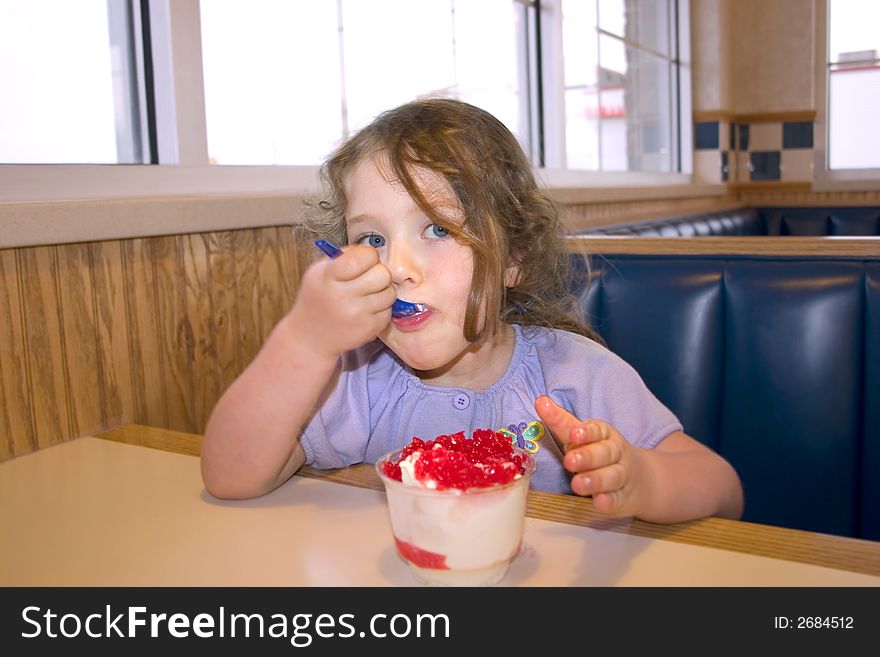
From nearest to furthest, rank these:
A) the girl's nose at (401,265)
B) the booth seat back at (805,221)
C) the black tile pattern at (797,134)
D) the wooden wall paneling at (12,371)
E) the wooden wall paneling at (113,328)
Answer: the girl's nose at (401,265) < the wooden wall paneling at (12,371) < the wooden wall paneling at (113,328) < the booth seat back at (805,221) < the black tile pattern at (797,134)

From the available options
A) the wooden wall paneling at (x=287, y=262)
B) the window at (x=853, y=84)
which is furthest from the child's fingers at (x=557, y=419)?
the window at (x=853, y=84)

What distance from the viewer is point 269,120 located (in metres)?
2.23

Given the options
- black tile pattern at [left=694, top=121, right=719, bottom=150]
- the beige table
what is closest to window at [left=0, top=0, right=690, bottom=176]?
the beige table

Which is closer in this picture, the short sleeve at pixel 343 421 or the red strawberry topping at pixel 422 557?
the red strawberry topping at pixel 422 557

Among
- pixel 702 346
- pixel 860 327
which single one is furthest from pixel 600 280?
pixel 860 327

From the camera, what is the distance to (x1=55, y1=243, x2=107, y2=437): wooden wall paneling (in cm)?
127

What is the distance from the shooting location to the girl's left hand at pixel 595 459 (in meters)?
0.69

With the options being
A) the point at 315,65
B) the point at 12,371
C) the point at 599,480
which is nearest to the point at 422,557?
the point at 599,480

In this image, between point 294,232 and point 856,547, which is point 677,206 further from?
point 856,547

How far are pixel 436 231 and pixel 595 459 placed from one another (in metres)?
0.40

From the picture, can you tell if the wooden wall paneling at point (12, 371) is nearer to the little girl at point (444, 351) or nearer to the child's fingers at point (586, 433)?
the little girl at point (444, 351)

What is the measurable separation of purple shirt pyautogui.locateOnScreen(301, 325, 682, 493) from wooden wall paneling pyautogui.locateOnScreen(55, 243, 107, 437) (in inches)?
16.8

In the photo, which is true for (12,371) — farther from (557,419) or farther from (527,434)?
(557,419)

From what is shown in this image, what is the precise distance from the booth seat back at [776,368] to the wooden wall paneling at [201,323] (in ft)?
2.40
